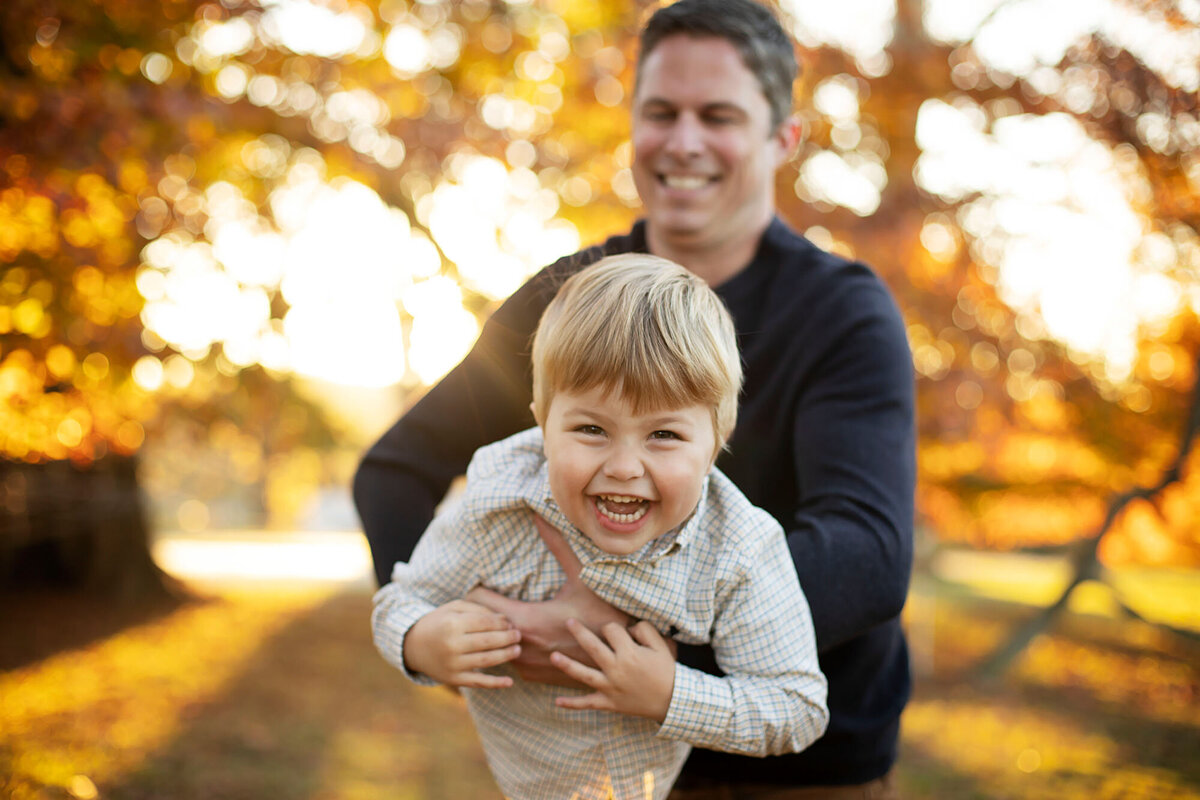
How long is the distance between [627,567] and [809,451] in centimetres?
44

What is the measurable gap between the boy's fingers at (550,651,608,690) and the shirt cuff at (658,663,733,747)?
117 mm

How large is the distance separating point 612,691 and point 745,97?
1.36 metres

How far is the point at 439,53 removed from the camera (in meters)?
5.66

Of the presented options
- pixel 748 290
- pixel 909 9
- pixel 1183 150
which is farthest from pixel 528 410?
pixel 909 9

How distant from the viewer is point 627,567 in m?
1.52

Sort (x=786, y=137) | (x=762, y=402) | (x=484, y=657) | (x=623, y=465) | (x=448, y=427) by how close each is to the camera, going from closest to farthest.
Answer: (x=623, y=465) < (x=484, y=657) < (x=762, y=402) < (x=448, y=427) < (x=786, y=137)

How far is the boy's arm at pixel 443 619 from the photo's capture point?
151 cm

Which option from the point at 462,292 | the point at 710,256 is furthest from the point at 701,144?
the point at 462,292

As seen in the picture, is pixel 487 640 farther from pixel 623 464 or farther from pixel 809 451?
pixel 809 451

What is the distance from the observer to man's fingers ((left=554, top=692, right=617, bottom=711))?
1.45m

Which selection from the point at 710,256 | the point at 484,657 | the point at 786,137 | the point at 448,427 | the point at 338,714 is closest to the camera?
the point at 484,657

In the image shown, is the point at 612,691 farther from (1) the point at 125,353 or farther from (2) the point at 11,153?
(1) the point at 125,353

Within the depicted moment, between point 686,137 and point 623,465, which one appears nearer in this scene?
point 623,465

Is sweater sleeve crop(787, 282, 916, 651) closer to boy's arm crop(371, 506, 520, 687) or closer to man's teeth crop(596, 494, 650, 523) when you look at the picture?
man's teeth crop(596, 494, 650, 523)
